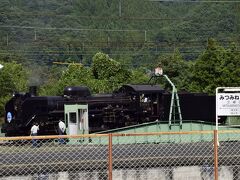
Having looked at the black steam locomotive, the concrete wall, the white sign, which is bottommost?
the black steam locomotive

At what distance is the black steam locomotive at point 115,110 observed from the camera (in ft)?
95.8

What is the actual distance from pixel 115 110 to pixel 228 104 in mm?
12054

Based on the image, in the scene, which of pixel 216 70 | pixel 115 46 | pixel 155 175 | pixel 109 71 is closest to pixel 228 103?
pixel 155 175

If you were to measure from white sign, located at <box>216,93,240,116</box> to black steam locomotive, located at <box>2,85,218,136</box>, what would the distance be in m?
10.9

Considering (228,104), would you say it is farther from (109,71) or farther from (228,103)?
(109,71)

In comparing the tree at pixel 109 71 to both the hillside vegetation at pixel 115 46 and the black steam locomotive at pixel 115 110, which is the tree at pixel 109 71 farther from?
the black steam locomotive at pixel 115 110

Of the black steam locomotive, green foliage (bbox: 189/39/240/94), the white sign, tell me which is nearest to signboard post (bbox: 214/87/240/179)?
the white sign

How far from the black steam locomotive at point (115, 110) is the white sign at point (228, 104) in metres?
10.9

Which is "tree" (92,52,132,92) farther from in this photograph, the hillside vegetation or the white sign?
the white sign

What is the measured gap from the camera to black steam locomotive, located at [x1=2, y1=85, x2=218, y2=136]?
29203 millimetres

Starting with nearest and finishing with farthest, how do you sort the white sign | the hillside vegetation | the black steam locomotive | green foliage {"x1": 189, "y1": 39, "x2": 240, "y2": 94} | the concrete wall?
the concrete wall
the white sign
the black steam locomotive
green foliage {"x1": 189, "y1": 39, "x2": 240, "y2": 94}
the hillside vegetation

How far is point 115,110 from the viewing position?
29.4 metres

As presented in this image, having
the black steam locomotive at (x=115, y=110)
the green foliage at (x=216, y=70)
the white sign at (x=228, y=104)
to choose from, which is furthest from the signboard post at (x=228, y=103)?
the green foliage at (x=216, y=70)

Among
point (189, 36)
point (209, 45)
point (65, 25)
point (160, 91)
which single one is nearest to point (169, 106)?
point (160, 91)
